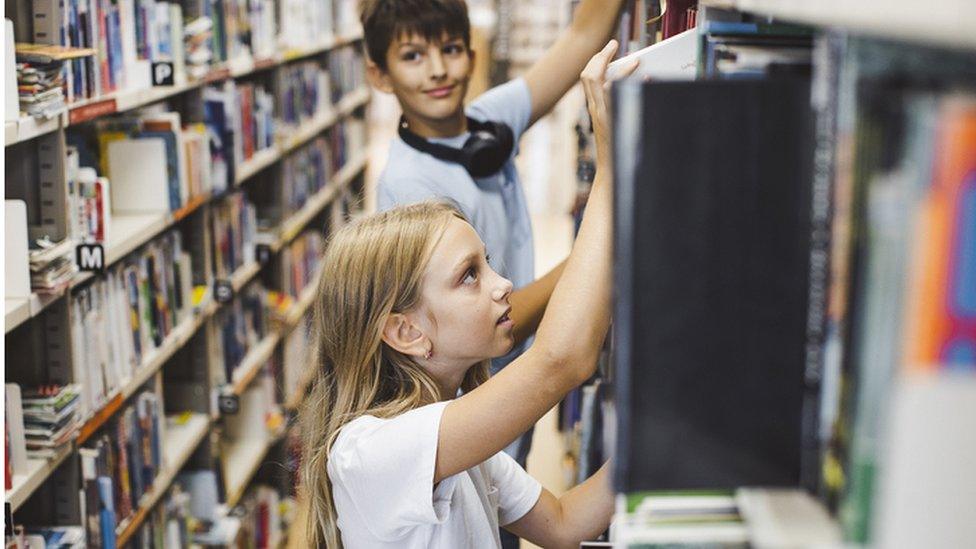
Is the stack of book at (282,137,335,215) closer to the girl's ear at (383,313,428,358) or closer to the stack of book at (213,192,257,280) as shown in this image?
the stack of book at (213,192,257,280)

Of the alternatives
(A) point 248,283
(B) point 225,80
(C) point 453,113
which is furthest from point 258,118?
(C) point 453,113

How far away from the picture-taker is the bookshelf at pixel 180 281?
2.26 meters

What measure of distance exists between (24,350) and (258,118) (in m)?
1.90

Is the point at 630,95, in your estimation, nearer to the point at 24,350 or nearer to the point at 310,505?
the point at 310,505

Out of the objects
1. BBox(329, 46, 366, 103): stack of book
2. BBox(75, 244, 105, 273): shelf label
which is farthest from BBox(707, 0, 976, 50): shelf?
BBox(329, 46, 366, 103): stack of book

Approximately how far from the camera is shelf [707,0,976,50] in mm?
467

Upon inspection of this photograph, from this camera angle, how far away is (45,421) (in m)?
2.09

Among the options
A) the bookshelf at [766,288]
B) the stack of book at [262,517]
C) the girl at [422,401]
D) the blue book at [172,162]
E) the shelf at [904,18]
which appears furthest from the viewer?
the stack of book at [262,517]

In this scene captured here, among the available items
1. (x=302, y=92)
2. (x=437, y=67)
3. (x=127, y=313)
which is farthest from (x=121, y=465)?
(x=302, y=92)

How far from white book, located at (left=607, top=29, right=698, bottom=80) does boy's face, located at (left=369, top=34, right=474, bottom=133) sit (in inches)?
46.7

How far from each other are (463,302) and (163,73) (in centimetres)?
166

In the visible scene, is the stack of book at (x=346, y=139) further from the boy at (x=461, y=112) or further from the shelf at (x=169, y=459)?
the boy at (x=461, y=112)

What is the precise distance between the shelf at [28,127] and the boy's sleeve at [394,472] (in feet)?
3.11

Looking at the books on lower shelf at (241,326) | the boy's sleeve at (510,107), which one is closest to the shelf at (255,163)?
the books on lower shelf at (241,326)
